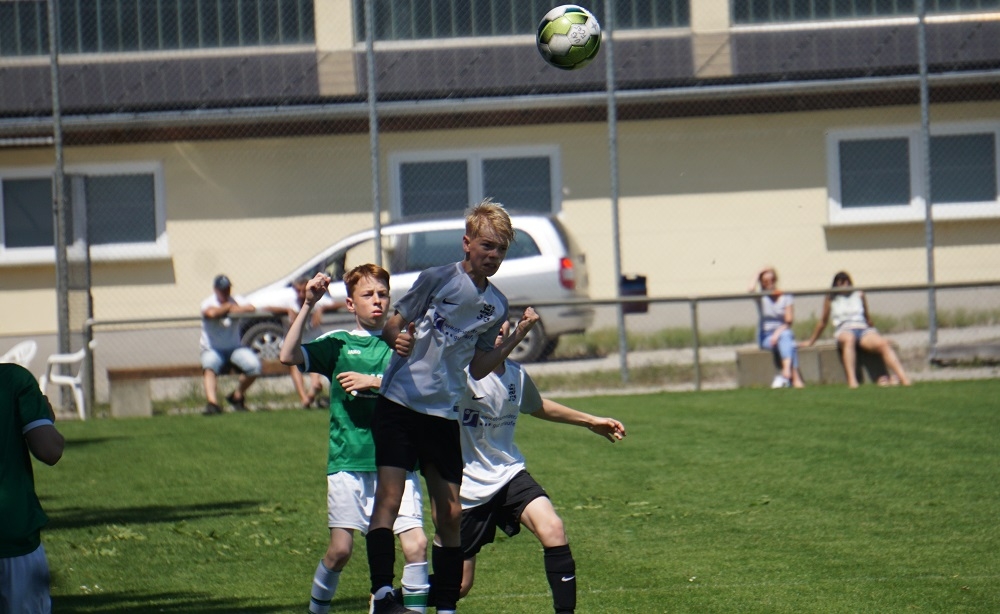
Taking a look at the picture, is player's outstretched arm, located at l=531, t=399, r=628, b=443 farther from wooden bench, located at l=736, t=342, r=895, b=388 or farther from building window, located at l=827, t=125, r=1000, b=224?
building window, located at l=827, t=125, r=1000, b=224

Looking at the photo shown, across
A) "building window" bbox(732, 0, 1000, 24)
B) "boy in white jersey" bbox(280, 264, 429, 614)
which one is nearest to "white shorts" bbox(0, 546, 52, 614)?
"boy in white jersey" bbox(280, 264, 429, 614)

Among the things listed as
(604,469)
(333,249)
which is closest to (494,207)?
(604,469)

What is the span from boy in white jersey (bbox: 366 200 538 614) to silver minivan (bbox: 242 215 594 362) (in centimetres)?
1064

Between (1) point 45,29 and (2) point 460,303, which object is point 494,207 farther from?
(1) point 45,29

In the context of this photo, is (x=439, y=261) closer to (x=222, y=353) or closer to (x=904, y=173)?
(x=222, y=353)

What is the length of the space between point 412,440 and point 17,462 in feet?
5.44

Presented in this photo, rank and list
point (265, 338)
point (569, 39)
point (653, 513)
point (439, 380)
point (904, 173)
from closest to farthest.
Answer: point (439, 380), point (653, 513), point (569, 39), point (265, 338), point (904, 173)

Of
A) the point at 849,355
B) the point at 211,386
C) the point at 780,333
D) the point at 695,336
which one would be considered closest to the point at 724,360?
the point at 695,336

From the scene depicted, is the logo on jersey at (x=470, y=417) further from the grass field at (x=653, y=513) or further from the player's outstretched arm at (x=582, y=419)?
the grass field at (x=653, y=513)

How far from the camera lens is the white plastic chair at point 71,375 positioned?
51.5 feet

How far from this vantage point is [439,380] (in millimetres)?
5621

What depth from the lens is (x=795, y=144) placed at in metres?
19.7

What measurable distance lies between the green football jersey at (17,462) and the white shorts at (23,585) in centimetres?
3

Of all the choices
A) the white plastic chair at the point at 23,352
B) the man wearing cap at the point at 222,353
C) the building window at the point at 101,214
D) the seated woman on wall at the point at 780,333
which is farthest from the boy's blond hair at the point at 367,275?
the building window at the point at 101,214
